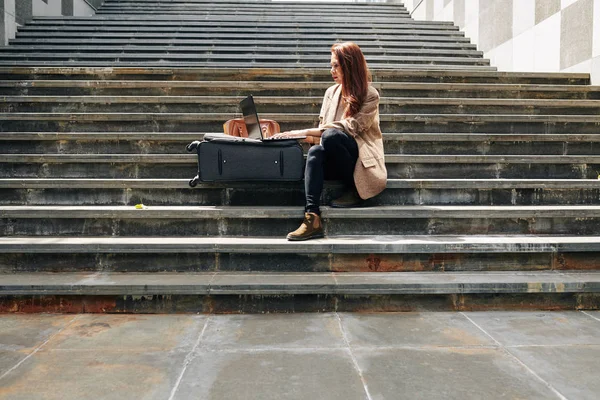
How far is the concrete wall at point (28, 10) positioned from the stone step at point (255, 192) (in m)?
4.86

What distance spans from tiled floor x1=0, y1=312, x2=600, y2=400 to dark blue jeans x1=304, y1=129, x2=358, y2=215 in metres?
1.01

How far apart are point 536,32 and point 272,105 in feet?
14.7

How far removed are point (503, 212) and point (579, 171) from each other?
1.25 meters

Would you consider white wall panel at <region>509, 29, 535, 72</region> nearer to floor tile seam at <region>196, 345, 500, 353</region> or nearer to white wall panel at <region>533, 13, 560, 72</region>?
white wall panel at <region>533, 13, 560, 72</region>

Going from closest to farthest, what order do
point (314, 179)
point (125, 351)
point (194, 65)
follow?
point (125, 351)
point (314, 179)
point (194, 65)

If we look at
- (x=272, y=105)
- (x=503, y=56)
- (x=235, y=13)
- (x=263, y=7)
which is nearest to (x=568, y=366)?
(x=272, y=105)

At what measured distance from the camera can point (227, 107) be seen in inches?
205

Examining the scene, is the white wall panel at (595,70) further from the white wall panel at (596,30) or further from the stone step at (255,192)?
the stone step at (255,192)

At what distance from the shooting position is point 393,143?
183 inches

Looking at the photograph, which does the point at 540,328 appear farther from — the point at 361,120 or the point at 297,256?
the point at 361,120

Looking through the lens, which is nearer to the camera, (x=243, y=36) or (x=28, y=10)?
(x=243, y=36)

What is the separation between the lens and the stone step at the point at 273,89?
5.45 m

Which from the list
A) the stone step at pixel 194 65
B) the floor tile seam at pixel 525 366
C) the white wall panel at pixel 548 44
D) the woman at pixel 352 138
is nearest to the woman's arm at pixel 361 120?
the woman at pixel 352 138

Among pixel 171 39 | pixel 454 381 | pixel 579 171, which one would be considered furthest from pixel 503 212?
pixel 171 39
